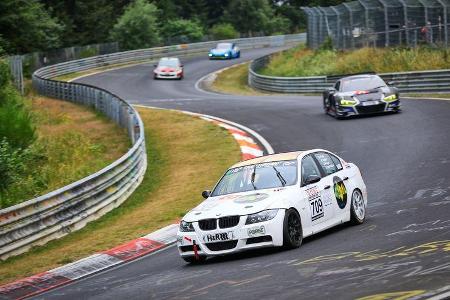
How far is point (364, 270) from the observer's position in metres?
9.88

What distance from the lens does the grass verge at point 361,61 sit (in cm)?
3938

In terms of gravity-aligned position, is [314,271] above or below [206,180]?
above

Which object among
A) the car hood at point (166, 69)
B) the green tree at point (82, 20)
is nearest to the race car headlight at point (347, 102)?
the car hood at point (166, 69)

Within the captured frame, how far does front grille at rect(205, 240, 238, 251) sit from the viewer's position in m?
11.9

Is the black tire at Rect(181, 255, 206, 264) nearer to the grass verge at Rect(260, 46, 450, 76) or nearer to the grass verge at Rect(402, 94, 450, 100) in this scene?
the grass verge at Rect(402, 94, 450, 100)

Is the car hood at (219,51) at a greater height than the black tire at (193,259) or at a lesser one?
lesser

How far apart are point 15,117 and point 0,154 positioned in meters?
7.26

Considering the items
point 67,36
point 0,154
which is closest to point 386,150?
point 0,154

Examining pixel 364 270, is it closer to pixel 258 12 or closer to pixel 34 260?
pixel 34 260

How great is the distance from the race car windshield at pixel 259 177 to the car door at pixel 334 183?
1.94 feet

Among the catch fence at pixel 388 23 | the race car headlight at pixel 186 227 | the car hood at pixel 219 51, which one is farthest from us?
the car hood at pixel 219 51

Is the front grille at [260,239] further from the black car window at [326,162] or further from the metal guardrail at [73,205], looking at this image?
the metal guardrail at [73,205]

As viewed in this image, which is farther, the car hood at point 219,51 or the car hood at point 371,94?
the car hood at point 219,51

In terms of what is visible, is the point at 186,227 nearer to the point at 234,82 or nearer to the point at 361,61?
the point at 361,61
